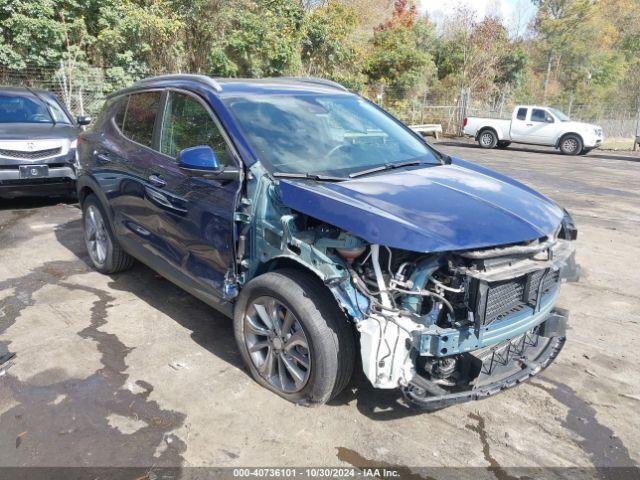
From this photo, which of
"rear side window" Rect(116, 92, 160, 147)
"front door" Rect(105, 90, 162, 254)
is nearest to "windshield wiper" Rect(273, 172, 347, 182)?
"front door" Rect(105, 90, 162, 254)

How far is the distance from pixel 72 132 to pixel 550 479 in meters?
7.95

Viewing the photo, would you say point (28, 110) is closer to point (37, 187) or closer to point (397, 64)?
point (37, 187)

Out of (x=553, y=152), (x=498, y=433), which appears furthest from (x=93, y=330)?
(x=553, y=152)

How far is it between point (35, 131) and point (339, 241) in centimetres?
677

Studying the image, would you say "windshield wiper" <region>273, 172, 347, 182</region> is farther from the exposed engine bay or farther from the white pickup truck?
the white pickup truck

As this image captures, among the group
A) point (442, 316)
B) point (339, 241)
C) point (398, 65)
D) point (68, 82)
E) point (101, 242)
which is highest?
point (398, 65)

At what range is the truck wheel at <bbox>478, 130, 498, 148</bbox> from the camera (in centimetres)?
2027

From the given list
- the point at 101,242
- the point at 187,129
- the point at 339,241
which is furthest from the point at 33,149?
the point at 339,241

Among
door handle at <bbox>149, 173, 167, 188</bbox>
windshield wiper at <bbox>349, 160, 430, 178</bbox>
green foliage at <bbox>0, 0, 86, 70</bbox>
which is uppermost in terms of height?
green foliage at <bbox>0, 0, 86, 70</bbox>

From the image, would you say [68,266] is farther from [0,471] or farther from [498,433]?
[498,433]

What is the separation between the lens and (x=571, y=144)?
18734 millimetres

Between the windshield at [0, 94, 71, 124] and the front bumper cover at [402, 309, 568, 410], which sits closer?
the front bumper cover at [402, 309, 568, 410]

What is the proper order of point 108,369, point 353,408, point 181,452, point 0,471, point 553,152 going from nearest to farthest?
point 0,471 < point 181,452 < point 353,408 < point 108,369 < point 553,152

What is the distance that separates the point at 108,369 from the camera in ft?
11.8
